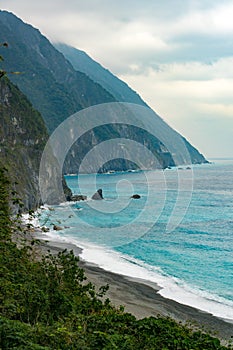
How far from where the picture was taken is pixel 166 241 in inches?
1500

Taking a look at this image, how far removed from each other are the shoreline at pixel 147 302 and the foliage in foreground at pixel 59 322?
9.40 feet

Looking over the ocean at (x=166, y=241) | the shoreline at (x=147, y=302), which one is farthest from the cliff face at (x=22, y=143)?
the shoreline at (x=147, y=302)

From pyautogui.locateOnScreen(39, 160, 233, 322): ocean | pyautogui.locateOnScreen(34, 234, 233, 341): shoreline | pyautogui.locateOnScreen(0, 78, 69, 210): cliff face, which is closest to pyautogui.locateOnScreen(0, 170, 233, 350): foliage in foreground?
pyautogui.locateOnScreen(39, 160, 233, 322): ocean

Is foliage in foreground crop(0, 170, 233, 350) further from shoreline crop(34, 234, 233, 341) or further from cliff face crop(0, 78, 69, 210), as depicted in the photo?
cliff face crop(0, 78, 69, 210)

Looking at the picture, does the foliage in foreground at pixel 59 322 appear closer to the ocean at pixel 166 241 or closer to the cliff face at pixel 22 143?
Answer: the ocean at pixel 166 241

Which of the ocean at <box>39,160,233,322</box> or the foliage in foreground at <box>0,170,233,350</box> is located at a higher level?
the foliage in foreground at <box>0,170,233,350</box>

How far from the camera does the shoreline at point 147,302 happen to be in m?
17.9

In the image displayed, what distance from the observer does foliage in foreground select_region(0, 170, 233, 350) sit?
775 cm

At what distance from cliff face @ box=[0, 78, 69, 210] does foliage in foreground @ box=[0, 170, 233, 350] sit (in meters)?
43.2

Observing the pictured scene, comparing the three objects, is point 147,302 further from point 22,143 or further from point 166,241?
point 22,143

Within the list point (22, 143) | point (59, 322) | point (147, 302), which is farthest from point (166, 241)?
point (22, 143)

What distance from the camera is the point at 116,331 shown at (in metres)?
9.45

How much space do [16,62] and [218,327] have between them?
6308 inches

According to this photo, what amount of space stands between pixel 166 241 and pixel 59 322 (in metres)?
→ 29.6
